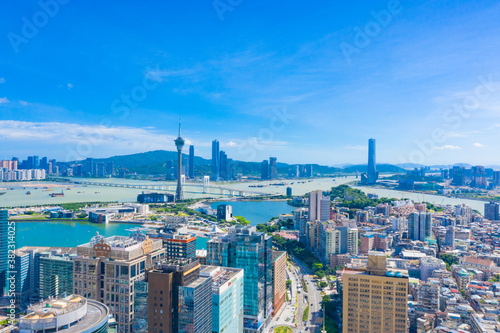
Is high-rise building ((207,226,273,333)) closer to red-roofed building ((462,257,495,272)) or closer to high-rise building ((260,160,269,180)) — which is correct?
red-roofed building ((462,257,495,272))

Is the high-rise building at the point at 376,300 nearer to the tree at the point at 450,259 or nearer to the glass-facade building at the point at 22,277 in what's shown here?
the tree at the point at 450,259

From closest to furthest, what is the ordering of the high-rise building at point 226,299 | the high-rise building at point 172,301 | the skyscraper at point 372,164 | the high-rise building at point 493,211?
the high-rise building at point 172,301, the high-rise building at point 226,299, the high-rise building at point 493,211, the skyscraper at point 372,164

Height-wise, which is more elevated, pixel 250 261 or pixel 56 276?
pixel 250 261

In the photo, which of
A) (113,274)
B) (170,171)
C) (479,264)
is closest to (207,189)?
(170,171)

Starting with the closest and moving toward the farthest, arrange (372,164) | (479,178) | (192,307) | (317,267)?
1. (192,307)
2. (317,267)
3. (479,178)
4. (372,164)

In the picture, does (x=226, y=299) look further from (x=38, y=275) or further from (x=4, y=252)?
(x=4, y=252)

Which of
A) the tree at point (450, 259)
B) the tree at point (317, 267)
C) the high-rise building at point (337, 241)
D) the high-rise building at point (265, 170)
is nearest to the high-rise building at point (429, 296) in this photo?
the tree at point (317, 267)
